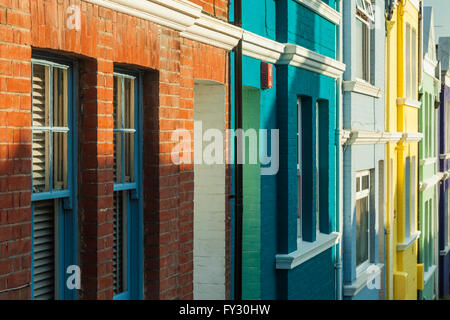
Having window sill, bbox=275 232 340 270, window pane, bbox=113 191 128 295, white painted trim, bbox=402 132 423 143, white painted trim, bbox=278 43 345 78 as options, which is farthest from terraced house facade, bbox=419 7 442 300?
window pane, bbox=113 191 128 295

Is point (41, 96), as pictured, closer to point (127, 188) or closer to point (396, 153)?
point (127, 188)

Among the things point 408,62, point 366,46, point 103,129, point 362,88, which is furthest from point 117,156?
point 408,62

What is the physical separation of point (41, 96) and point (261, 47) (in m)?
4.25

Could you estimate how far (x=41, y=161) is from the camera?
491 cm

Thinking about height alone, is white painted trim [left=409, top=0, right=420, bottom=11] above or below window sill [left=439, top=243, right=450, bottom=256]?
above

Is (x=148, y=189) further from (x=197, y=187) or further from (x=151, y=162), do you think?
(x=197, y=187)

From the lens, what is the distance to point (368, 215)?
15094mm

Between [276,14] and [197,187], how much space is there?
2.87 m

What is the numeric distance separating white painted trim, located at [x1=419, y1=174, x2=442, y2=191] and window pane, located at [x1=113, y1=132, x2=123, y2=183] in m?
16.8

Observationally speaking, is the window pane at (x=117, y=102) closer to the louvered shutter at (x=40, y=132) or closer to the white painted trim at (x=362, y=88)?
the louvered shutter at (x=40, y=132)

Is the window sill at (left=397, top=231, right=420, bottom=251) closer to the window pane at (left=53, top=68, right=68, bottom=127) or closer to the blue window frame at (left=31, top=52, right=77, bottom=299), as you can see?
the blue window frame at (left=31, top=52, right=77, bottom=299)

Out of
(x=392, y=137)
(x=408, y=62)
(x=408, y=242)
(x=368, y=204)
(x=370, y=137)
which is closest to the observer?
(x=370, y=137)

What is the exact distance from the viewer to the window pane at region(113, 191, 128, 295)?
19.6ft

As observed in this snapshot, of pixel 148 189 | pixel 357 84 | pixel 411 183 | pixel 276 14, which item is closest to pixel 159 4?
pixel 148 189
